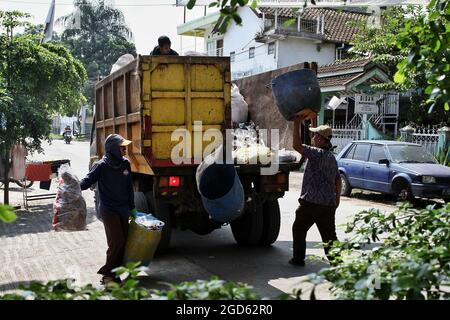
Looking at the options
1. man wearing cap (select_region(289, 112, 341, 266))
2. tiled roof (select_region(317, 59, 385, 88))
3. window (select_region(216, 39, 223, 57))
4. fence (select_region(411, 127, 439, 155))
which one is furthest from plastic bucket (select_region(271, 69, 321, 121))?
window (select_region(216, 39, 223, 57))

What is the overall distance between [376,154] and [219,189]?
7549 millimetres

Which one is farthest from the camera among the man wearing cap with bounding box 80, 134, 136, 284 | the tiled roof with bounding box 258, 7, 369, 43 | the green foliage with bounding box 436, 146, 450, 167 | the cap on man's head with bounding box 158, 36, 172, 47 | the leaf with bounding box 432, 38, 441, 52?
the tiled roof with bounding box 258, 7, 369, 43

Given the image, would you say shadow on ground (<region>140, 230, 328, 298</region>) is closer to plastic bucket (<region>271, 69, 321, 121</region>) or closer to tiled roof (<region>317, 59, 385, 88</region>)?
plastic bucket (<region>271, 69, 321, 121</region>)

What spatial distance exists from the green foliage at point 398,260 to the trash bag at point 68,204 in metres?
5.26

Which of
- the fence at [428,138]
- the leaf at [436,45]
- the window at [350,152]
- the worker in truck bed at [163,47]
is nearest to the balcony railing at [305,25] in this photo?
the fence at [428,138]

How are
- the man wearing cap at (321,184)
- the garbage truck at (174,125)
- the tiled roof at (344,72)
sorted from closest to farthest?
the man wearing cap at (321,184), the garbage truck at (174,125), the tiled roof at (344,72)

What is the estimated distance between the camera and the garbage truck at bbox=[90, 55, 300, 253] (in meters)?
6.25

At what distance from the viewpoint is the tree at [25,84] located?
397 inches

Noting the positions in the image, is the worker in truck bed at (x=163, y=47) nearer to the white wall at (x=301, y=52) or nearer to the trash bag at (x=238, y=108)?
the trash bag at (x=238, y=108)

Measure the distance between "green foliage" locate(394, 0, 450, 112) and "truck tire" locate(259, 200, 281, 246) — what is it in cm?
370

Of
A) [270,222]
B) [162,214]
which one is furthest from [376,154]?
[162,214]

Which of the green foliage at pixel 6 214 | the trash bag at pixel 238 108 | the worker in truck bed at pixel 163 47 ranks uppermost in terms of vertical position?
the worker in truck bed at pixel 163 47

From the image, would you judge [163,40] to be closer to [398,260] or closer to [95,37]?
[398,260]

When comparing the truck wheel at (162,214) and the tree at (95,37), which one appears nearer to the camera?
the truck wheel at (162,214)
